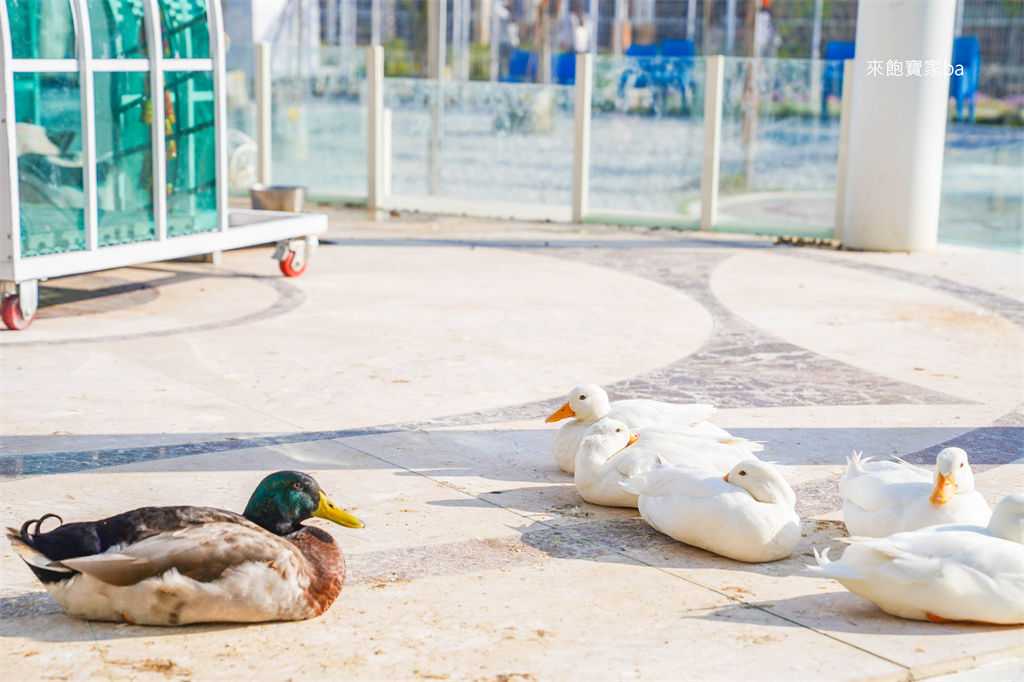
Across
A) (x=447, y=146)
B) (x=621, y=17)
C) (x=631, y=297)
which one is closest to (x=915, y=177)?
(x=631, y=297)

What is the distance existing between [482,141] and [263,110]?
127 inches

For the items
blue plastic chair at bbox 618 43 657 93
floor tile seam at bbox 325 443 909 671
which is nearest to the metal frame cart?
floor tile seam at bbox 325 443 909 671

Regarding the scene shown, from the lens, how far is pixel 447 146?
1714 centimetres

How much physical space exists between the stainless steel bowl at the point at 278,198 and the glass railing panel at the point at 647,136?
450cm

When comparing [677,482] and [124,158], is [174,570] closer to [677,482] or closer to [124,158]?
[677,482]

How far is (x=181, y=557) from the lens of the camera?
154 inches

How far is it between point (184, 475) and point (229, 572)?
1.78 m

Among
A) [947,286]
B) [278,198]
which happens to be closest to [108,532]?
[278,198]

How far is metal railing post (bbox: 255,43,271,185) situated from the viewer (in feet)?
56.8

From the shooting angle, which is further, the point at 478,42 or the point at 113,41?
the point at 478,42

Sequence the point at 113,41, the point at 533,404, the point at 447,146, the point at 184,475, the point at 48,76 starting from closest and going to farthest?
the point at 184,475, the point at 533,404, the point at 48,76, the point at 113,41, the point at 447,146

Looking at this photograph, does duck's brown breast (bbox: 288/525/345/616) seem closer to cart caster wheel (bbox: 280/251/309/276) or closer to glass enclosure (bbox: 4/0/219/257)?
glass enclosure (bbox: 4/0/219/257)

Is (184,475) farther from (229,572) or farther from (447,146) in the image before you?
(447,146)

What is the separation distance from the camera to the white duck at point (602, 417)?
564 cm
